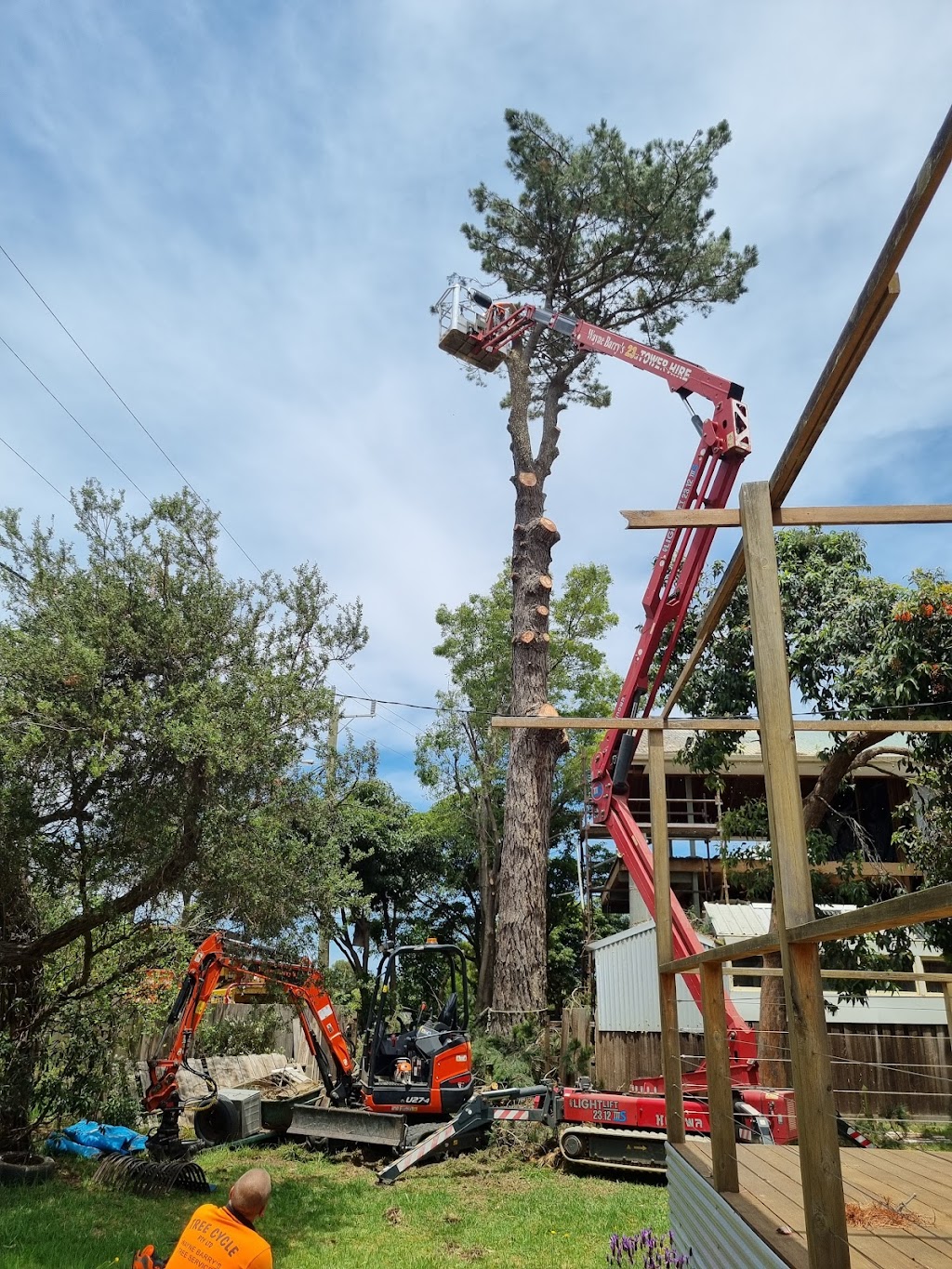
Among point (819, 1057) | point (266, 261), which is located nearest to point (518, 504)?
point (266, 261)

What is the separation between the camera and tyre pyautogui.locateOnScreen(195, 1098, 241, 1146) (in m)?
9.34

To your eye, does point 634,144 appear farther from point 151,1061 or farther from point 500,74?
point 151,1061

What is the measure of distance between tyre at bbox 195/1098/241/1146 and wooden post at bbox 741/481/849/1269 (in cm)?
874

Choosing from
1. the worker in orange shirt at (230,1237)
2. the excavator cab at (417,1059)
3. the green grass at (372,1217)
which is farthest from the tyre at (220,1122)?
the worker in orange shirt at (230,1237)

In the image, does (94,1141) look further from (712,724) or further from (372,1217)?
(712,724)

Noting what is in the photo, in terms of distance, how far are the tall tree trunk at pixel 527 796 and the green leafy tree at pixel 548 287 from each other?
0.02m

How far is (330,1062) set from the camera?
395 inches

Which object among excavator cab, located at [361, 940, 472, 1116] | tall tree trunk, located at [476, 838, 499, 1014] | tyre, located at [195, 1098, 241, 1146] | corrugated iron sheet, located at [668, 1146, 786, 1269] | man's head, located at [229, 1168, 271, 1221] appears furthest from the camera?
tall tree trunk, located at [476, 838, 499, 1014]

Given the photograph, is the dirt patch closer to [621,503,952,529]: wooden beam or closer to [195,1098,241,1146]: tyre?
[621,503,952,529]: wooden beam

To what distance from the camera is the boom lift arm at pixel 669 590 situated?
30.6ft

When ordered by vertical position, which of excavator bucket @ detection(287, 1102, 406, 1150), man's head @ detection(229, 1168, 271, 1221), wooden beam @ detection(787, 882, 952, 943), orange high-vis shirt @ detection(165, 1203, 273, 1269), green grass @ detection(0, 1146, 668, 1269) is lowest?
green grass @ detection(0, 1146, 668, 1269)

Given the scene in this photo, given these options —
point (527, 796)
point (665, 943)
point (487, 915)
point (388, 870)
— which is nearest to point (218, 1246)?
Result: point (665, 943)

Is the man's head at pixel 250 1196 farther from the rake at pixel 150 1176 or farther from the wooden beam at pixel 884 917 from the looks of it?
the rake at pixel 150 1176

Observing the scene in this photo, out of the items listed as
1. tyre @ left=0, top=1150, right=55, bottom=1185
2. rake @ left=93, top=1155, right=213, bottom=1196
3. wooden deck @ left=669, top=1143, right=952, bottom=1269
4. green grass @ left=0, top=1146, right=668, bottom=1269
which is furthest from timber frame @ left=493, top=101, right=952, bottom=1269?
Result: tyre @ left=0, top=1150, right=55, bottom=1185
